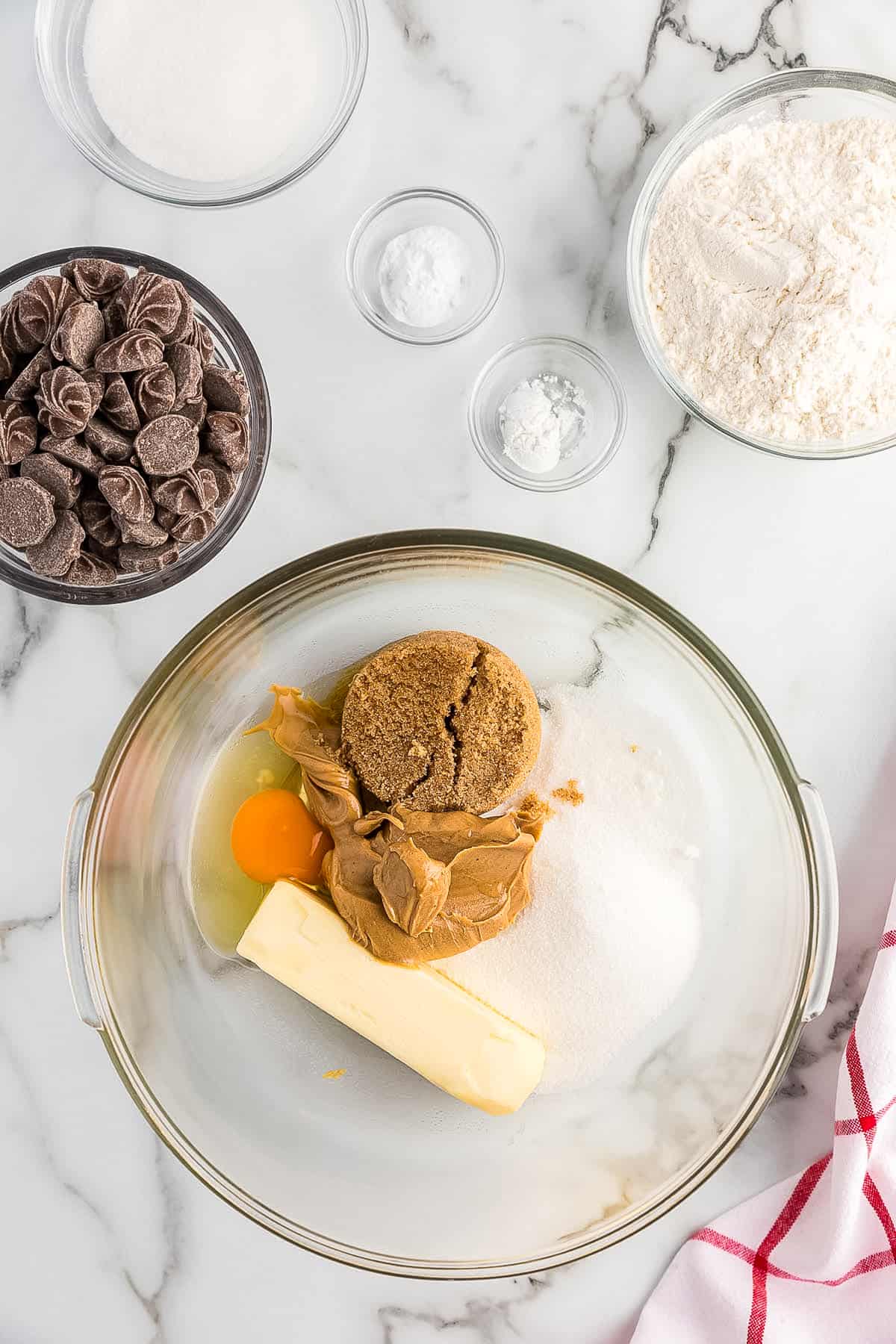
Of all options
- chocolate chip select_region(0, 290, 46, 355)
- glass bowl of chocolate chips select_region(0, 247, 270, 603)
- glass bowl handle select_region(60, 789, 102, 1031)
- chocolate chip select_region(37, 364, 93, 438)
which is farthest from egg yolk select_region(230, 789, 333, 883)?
chocolate chip select_region(0, 290, 46, 355)

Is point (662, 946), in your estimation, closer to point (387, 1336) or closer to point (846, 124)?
point (387, 1336)

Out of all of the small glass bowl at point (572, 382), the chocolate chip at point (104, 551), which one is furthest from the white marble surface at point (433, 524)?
the chocolate chip at point (104, 551)

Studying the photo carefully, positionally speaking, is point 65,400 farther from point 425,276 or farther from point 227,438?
point 425,276

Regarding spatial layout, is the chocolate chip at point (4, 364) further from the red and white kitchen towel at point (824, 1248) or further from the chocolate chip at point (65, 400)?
the red and white kitchen towel at point (824, 1248)

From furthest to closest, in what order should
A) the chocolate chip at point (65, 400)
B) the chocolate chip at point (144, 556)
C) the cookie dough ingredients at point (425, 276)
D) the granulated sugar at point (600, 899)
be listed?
the cookie dough ingredients at point (425, 276) < the granulated sugar at point (600, 899) < the chocolate chip at point (144, 556) < the chocolate chip at point (65, 400)

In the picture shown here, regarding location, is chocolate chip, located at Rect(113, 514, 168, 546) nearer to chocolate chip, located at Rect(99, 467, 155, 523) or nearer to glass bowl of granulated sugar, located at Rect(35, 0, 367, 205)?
chocolate chip, located at Rect(99, 467, 155, 523)

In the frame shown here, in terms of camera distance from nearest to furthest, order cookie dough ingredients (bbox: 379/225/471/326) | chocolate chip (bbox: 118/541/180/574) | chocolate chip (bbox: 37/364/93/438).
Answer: chocolate chip (bbox: 37/364/93/438)
chocolate chip (bbox: 118/541/180/574)
cookie dough ingredients (bbox: 379/225/471/326)
